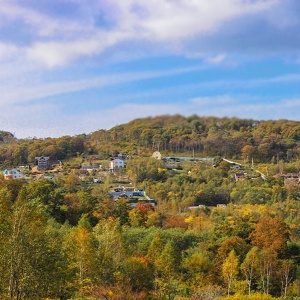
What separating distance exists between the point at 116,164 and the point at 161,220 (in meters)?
22.7

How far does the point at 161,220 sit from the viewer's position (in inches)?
1017

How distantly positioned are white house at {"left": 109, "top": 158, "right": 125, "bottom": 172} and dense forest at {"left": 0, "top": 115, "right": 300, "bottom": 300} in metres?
0.77

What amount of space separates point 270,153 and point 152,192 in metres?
19.6

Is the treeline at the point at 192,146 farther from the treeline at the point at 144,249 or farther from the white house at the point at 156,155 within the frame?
the treeline at the point at 144,249

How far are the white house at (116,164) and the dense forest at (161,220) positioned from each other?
77 cm

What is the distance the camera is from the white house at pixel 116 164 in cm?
4750

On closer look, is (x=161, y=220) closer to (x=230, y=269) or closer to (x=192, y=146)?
(x=230, y=269)

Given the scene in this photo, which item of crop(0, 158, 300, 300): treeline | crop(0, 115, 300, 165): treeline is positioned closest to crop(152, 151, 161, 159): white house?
crop(0, 115, 300, 165): treeline

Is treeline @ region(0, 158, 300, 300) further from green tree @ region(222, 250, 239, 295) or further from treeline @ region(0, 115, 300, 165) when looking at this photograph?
treeline @ region(0, 115, 300, 165)

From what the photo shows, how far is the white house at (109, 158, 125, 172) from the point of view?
156ft

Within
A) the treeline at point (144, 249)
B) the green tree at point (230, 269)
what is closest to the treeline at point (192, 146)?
the treeline at point (144, 249)

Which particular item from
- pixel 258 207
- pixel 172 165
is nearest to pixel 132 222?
pixel 258 207

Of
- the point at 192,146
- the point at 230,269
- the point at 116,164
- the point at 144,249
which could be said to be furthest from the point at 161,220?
the point at 192,146

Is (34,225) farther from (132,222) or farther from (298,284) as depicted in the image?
(132,222)
